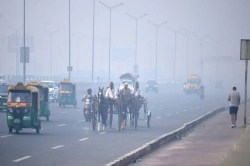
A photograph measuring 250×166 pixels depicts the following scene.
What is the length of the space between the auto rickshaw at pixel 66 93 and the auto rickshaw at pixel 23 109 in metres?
25.8

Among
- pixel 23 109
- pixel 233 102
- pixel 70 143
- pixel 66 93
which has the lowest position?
pixel 70 143

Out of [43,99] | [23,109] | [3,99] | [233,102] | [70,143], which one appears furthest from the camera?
[3,99]

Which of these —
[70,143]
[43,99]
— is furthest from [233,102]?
[70,143]

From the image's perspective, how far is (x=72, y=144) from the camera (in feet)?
96.0

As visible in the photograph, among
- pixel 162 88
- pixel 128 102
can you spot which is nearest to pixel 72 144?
pixel 128 102

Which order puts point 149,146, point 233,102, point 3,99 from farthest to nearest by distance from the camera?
point 3,99, point 233,102, point 149,146

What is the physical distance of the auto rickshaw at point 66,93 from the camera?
197ft

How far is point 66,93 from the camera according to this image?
6041cm

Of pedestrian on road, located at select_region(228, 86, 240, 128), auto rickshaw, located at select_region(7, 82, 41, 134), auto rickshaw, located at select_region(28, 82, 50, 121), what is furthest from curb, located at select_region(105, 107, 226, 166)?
auto rickshaw, located at select_region(28, 82, 50, 121)

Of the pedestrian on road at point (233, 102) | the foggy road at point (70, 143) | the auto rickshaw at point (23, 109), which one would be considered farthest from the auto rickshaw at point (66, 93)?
the auto rickshaw at point (23, 109)

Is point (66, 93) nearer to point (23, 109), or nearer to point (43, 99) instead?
point (43, 99)

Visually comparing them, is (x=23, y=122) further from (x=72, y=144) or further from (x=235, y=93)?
(x=235, y=93)

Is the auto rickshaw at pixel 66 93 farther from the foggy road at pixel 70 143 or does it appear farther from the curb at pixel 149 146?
the curb at pixel 149 146

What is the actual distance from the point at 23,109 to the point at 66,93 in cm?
2753
